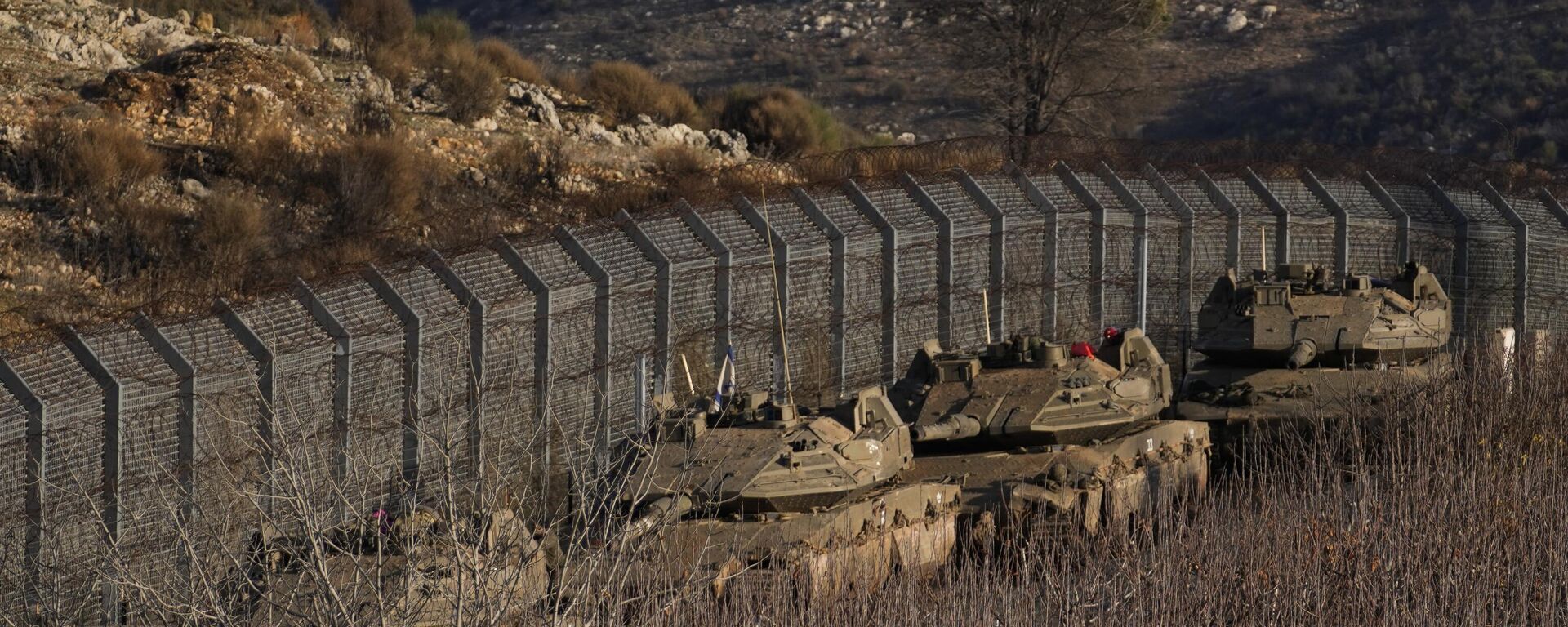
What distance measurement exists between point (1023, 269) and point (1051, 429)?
4.87 meters

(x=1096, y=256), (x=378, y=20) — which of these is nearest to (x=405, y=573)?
(x=1096, y=256)

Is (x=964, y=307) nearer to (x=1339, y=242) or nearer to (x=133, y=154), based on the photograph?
(x=1339, y=242)

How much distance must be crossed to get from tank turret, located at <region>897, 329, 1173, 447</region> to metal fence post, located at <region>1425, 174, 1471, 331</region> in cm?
687

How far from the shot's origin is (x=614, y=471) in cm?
2080

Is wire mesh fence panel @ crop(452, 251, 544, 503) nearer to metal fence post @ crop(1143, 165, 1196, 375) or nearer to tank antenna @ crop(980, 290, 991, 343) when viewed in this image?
tank antenna @ crop(980, 290, 991, 343)

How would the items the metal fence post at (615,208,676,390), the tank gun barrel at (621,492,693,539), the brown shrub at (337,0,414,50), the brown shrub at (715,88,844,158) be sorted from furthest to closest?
1. the brown shrub at (337,0,414,50)
2. the brown shrub at (715,88,844,158)
3. the metal fence post at (615,208,676,390)
4. the tank gun barrel at (621,492,693,539)

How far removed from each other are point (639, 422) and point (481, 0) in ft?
192

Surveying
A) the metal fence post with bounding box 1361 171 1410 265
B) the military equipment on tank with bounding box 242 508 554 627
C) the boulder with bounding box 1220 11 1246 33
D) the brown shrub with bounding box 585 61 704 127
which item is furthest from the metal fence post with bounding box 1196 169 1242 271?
the boulder with bounding box 1220 11 1246 33

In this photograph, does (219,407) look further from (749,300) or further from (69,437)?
(749,300)

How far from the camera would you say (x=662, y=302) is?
23625 millimetres

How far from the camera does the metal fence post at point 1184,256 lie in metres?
29.3

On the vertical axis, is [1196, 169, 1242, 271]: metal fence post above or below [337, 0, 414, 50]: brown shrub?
below

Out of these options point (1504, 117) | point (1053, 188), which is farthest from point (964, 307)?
point (1504, 117)

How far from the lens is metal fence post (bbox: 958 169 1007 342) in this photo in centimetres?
2755
